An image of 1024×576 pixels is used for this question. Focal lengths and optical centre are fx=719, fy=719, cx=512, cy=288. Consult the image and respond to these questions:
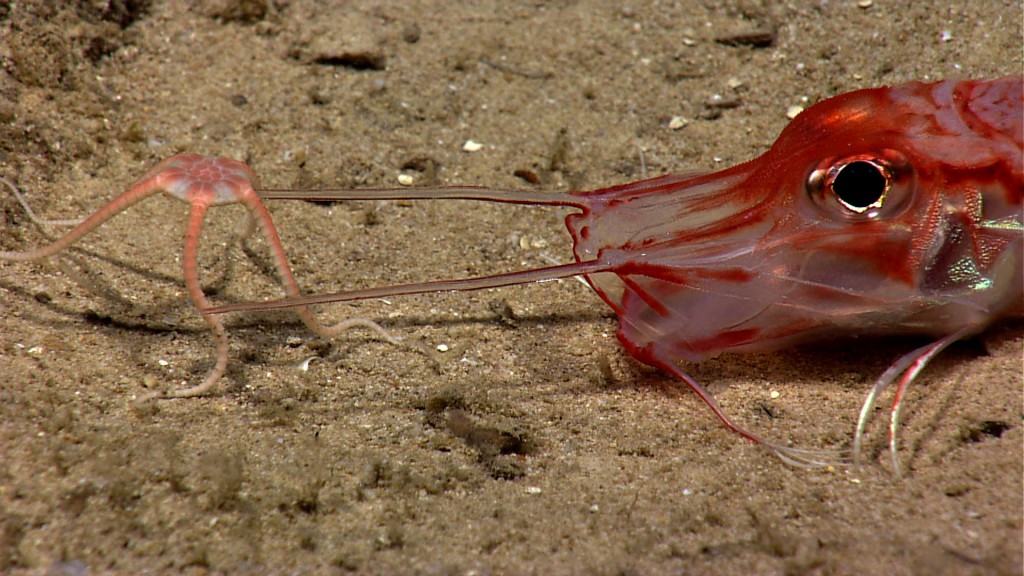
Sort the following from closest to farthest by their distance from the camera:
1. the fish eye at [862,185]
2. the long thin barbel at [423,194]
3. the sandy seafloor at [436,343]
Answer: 1. the sandy seafloor at [436,343]
2. the long thin barbel at [423,194]
3. the fish eye at [862,185]

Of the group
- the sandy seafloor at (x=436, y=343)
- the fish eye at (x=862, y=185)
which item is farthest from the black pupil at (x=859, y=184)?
the sandy seafloor at (x=436, y=343)

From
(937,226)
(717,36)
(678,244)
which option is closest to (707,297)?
(678,244)

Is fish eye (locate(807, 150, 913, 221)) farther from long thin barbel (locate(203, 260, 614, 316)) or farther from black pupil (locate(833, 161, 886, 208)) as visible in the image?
long thin barbel (locate(203, 260, 614, 316))

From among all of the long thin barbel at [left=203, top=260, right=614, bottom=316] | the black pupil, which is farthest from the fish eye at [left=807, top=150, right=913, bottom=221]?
the long thin barbel at [left=203, top=260, right=614, bottom=316]

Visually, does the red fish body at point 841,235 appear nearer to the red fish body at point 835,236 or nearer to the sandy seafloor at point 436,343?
the red fish body at point 835,236

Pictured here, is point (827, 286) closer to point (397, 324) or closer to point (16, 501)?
point (397, 324)

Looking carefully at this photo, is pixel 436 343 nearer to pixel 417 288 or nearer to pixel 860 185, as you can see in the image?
pixel 417 288

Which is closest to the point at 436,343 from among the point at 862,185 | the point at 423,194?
the point at 423,194
